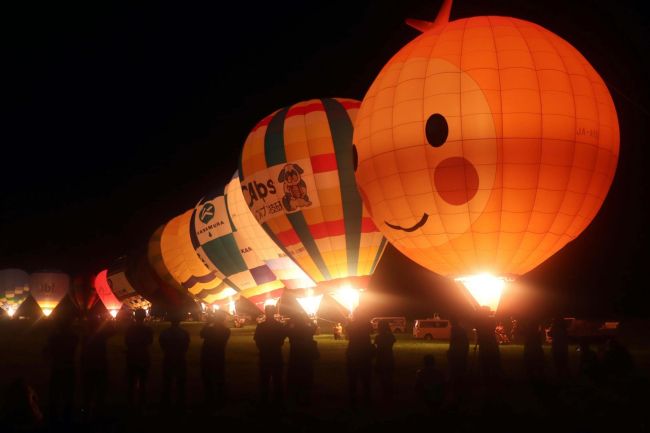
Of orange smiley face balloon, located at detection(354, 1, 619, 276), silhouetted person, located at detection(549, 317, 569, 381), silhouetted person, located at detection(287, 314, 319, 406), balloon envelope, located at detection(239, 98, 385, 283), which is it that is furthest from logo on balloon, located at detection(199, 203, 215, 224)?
silhouetted person, located at detection(287, 314, 319, 406)

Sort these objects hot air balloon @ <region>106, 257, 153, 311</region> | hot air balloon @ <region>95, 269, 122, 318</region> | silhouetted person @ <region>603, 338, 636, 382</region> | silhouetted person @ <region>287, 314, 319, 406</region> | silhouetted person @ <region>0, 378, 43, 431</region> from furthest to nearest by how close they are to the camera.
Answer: hot air balloon @ <region>95, 269, 122, 318</region>
hot air balloon @ <region>106, 257, 153, 311</region>
silhouetted person @ <region>603, 338, 636, 382</region>
silhouetted person @ <region>287, 314, 319, 406</region>
silhouetted person @ <region>0, 378, 43, 431</region>

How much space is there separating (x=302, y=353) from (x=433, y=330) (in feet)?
58.1

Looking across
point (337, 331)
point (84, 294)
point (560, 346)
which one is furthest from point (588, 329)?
point (84, 294)

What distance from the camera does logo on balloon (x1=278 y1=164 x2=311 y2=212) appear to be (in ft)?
57.5

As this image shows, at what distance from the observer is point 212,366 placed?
8.66m

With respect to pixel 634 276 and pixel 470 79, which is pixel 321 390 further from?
pixel 634 276

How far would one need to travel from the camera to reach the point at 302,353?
28.1 ft

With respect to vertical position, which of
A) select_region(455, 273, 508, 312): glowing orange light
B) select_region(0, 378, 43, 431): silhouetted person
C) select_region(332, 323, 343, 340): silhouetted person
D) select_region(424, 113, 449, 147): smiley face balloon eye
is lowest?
select_region(0, 378, 43, 431): silhouetted person

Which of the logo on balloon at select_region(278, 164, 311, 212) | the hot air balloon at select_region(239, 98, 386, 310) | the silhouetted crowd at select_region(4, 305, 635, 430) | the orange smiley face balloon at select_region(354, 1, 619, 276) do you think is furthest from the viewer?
the logo on balloon at select_region(278, 164, 311, 212)

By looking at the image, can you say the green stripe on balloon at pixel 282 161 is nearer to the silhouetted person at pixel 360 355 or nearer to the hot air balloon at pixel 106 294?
the silhouetted person at pixel 360 355

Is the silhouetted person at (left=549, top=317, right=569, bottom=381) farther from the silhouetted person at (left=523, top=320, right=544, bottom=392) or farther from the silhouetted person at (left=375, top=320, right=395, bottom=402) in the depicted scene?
the silhouetted person at (left=375, top=320, right=395, bottom=402)

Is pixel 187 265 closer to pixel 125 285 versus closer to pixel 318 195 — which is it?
pixel 125 285

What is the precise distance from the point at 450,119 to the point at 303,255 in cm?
784

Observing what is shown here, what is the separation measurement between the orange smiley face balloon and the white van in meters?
13.8
